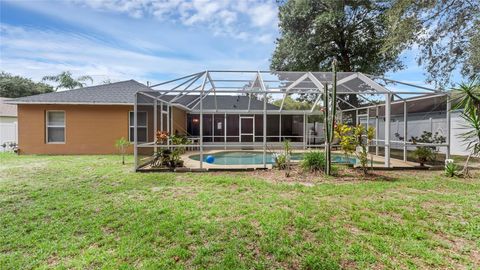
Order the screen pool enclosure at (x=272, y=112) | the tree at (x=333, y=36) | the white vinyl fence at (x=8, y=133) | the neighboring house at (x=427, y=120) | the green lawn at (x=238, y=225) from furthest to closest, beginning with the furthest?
the white vinyl fence at (x=8, y=133), the tree at (x=333, y=36), the neighboring house at (x=427, y=120), the screen pool enclosure at (x=272, y=112), the green lawn at (x=238, y=225)

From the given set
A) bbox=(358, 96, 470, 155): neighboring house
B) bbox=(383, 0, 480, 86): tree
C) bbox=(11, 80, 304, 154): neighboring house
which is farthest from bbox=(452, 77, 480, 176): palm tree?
bbox=(11, 80, 304, 154): neighboring house

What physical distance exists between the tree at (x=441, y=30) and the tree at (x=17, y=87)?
3837cm

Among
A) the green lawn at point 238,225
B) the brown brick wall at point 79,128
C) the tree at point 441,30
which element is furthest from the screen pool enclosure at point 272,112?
the green lawn at point 238,225

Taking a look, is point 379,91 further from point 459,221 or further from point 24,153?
point 24,153

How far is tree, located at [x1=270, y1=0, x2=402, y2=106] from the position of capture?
15461mm

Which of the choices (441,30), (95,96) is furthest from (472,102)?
(95,96)

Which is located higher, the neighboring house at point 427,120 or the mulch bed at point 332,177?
the neighboring house at point 427,120

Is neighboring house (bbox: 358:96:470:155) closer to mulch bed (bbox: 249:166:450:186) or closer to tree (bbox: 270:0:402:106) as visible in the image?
tree (bbox: 270:0:402:106)

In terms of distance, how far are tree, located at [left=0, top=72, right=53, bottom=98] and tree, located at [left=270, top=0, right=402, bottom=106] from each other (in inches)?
1246

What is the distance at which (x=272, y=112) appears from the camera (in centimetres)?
1767

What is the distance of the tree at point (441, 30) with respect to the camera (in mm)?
9516

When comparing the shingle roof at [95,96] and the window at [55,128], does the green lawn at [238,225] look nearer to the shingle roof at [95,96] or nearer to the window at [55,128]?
the shingle roof at [95,96]

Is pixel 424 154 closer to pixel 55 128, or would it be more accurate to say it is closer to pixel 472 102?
pixel 472 102

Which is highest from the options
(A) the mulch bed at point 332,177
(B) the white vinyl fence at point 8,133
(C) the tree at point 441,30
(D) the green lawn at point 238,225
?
(C) the tree at point 441,30
